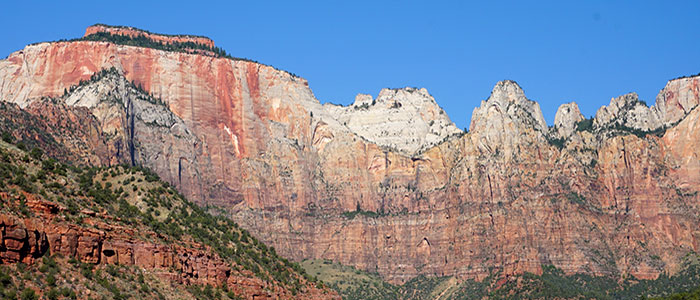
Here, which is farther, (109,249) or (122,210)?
(122,210)

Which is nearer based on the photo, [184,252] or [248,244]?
[184,252]

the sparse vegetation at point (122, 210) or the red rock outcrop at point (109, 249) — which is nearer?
the red rock outcrop at point (109, 249)

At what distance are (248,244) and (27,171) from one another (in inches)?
1734

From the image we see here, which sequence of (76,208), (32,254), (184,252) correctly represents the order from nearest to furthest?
1. (32,254)
2. (76,208)
3. (184,252)

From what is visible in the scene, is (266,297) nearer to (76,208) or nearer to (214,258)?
(214,258)

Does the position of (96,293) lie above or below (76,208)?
below

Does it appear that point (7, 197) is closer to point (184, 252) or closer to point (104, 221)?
point (104, 221)

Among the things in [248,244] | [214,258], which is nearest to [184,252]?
[214,258]

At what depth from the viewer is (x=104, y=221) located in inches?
5133

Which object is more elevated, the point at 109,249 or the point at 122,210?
the point at 122,210

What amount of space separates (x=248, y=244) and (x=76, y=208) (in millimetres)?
44570

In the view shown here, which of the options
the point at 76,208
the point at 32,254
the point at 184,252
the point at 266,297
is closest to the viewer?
the point at 32,254

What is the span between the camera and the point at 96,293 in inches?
4702

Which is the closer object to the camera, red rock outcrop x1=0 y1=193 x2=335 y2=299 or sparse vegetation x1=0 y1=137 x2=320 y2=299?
red rock outcrop x1=0 y1=193 x2=335 y2=299
